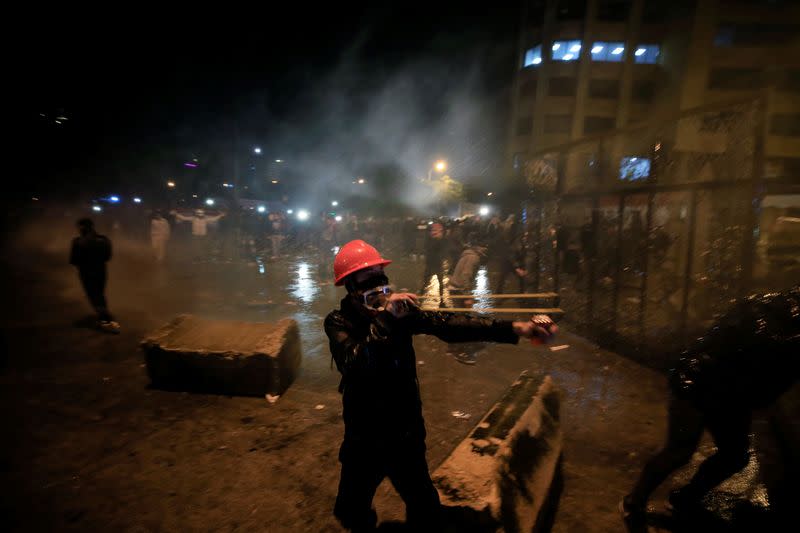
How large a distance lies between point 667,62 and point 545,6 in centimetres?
1364

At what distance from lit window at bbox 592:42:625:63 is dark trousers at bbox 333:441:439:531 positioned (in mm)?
49313

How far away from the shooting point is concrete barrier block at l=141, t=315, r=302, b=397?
4387 mm

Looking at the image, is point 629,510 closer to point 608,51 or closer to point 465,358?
point 465,358

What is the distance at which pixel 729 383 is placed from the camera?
232 cm

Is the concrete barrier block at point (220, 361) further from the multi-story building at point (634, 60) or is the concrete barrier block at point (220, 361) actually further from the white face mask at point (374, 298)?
the multi-story building at point (634, 60)

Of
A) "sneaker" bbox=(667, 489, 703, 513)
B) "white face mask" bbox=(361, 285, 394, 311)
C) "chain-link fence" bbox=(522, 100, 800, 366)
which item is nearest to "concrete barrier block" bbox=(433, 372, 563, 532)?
"sneaker" bbox=(667, 489, 703, 513)

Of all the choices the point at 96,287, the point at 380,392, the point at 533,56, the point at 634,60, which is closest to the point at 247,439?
the point at 380,392

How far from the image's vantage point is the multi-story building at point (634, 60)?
3450 cm

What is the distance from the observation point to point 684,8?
121ft

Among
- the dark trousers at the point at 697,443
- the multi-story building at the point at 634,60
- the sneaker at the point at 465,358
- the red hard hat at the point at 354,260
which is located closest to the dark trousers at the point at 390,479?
the red hard hat at the point at 354,260

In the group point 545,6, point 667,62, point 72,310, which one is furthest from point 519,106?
point 72,310

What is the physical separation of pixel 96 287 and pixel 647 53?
167 feet

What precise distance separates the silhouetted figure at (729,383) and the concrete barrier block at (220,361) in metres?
3.60

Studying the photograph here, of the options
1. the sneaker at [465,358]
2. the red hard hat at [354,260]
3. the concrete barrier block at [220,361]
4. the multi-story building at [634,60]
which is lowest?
the sneaker at [465,358]
